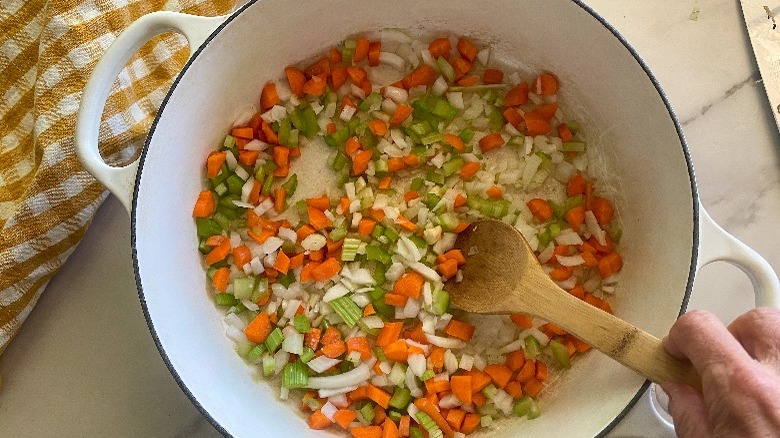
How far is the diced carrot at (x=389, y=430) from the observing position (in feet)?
4.19

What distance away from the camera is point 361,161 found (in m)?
1.36

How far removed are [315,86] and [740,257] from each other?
87 cm

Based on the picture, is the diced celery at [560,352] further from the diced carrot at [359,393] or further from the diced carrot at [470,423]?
the diced carrot at [359,393]

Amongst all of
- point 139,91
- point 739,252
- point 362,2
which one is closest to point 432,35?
point 362,2

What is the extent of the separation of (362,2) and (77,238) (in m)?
0.76

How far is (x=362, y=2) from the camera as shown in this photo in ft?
4.35

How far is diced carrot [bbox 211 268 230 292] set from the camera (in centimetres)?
134

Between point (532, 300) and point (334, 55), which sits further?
point (334, 55)

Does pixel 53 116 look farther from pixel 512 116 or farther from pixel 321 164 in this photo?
pixel 512 116

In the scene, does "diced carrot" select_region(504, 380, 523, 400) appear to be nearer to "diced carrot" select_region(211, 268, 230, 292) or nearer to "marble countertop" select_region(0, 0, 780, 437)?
"marble countertop" select_region(0, 0, 780, 437)

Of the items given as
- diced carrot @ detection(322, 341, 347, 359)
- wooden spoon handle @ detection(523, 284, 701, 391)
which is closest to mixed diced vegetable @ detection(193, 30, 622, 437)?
diced carrot @ detection(322, 341, 347, 359)

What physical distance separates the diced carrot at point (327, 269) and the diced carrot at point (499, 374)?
36 centimetres

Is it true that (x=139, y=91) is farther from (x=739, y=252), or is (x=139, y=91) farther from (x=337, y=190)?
(x=739, y=252)

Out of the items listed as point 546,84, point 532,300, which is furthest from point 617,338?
point 546,84
